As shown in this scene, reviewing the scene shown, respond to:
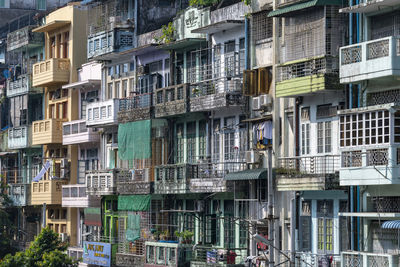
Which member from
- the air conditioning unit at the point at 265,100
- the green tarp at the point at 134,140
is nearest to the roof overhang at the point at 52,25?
the green tarp at the point at 134,140

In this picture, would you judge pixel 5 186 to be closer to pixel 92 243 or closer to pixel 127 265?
pixel 92 243

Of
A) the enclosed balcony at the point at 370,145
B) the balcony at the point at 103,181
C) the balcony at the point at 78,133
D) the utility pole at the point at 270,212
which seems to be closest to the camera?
the enclosed balcony at the point at 370,145

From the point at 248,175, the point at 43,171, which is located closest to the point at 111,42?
the point at 43,171

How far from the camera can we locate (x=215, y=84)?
4456 centimetres

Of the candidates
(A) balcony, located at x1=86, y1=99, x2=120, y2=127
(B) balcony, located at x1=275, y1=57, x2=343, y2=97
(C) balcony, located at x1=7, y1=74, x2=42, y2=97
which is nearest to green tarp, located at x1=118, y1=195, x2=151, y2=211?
(A) balcony, located at x1=86, y1=99, x2=120, y2=127

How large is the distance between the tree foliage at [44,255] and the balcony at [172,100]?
8.83 metres

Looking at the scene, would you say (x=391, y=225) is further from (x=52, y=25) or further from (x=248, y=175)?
(x=52, y=25)

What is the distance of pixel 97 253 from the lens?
173 feet

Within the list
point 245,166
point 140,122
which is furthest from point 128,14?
point 245,166

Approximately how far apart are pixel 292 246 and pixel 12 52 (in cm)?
3229

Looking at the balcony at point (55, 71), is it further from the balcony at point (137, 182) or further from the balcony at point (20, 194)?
the balcony at point (137, 182)

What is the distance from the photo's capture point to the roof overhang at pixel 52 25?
192 ft

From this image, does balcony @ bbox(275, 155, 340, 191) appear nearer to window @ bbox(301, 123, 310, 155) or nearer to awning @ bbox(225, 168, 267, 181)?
window @ bbox(301, 123, 310, 155)

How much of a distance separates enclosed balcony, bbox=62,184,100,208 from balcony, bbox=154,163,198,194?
8010mm
